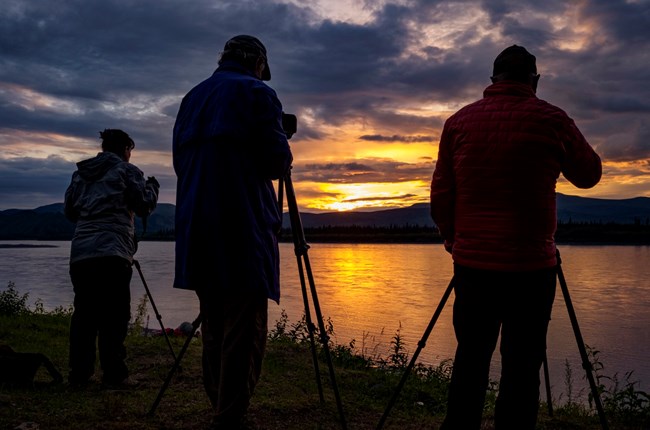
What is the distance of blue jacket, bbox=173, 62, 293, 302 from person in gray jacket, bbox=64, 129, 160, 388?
212 cm

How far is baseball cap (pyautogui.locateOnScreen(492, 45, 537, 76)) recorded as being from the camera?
3.35 metres

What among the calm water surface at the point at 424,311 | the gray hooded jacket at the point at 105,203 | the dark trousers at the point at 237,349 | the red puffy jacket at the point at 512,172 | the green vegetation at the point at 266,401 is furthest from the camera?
the calm water surface at the point at 424,311

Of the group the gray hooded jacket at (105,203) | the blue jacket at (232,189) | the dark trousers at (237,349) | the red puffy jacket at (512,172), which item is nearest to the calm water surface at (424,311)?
the gray hooded jacket at (105,203)

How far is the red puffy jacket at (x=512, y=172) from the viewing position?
3186 millimetres

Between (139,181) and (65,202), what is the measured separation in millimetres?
828

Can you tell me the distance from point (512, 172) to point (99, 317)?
162 inches

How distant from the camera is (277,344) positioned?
8344 mm

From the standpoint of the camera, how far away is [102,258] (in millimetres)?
5234

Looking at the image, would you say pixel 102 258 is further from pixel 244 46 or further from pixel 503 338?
pixel 503 338

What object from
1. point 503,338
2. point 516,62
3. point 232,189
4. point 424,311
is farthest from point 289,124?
point 424,311

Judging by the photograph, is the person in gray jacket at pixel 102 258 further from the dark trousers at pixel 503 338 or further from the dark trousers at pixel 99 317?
the dark trousers at pixel 503 338

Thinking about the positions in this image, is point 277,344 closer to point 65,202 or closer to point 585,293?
point 65,202

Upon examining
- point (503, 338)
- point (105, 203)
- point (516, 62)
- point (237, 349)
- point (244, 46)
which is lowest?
point (237, 349)

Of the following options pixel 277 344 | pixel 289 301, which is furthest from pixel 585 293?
pixel 277 344
